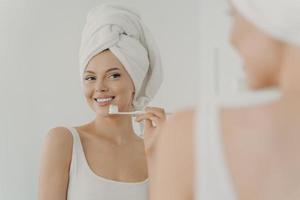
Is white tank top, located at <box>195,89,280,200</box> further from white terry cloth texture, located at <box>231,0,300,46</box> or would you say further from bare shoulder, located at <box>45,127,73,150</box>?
bare shoulder, located at <box>45,127,73,150</box>

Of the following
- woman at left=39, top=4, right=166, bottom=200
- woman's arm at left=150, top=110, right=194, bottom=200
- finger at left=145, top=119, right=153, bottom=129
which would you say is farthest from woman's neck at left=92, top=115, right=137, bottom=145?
woman's arm at left=150, top=110, right=194, bottom=200

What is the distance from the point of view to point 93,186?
48.1 inches

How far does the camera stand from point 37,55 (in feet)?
5.16

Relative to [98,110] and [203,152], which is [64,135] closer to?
[98,110]

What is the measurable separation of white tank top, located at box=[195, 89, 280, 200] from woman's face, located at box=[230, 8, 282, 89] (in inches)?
0.7

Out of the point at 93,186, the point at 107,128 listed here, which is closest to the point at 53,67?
the point at 107,128

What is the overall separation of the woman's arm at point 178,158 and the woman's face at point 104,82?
2.39 feet

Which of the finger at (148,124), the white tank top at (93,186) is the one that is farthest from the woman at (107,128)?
the finger at (148,124)

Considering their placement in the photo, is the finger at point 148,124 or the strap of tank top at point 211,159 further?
the finger at point 148,124

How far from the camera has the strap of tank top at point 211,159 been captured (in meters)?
0.49

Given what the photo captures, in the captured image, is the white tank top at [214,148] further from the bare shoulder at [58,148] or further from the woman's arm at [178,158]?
the bare shoulder at [58,148]

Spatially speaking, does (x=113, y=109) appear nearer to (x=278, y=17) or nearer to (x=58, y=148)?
(x=58, y=148)

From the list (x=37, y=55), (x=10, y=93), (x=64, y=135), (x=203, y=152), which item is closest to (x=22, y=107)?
(x=10, y=93)

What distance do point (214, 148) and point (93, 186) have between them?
A: 30.5 inches
